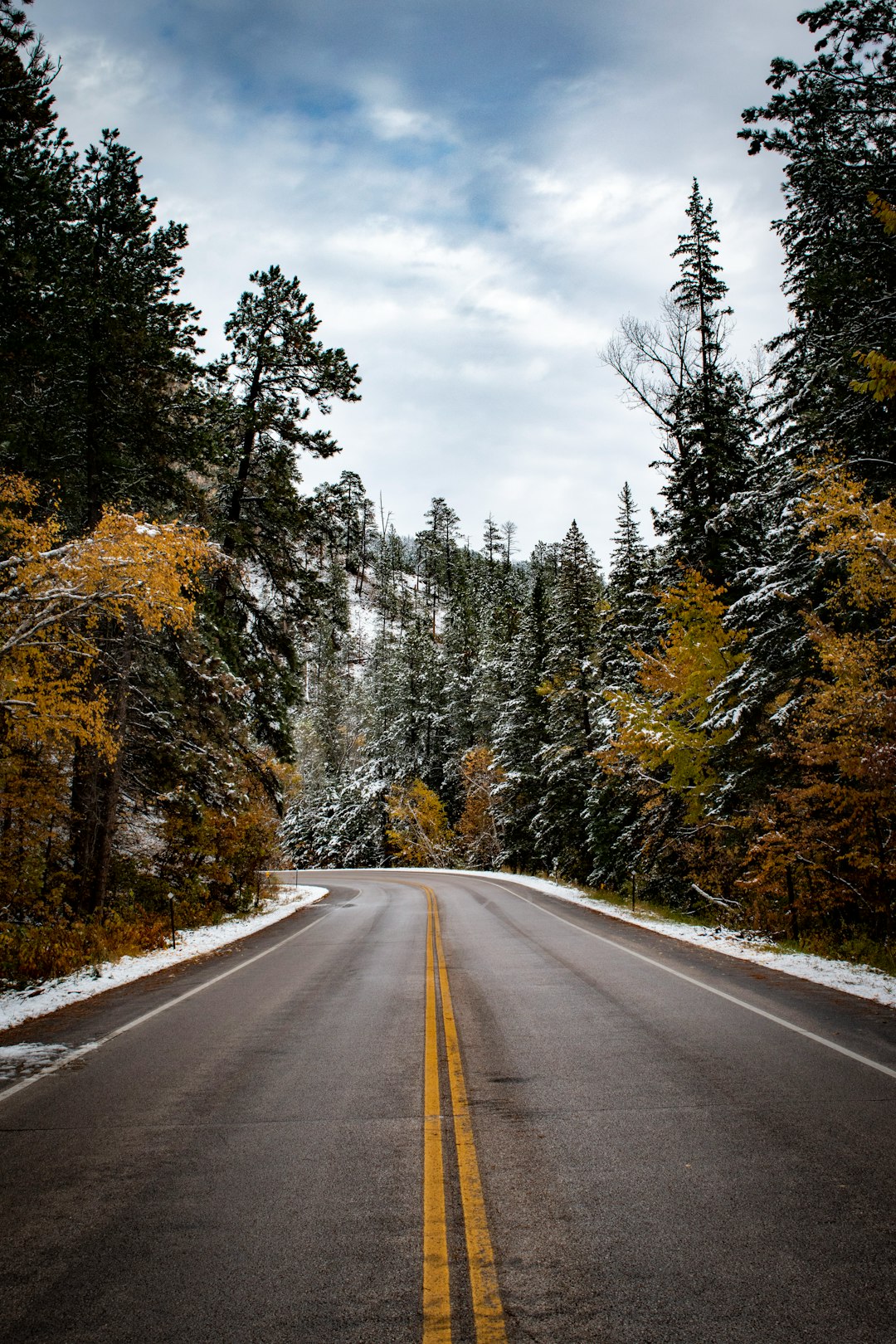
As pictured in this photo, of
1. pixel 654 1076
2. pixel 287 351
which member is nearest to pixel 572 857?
pixel 287 351

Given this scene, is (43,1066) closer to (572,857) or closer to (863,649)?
(863,649)

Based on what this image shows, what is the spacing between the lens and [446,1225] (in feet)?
11.8

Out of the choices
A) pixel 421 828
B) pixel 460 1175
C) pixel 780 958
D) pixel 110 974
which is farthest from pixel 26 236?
pixel 421 828

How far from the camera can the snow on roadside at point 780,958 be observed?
9078 millimetres

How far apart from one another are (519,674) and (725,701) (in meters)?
23.3

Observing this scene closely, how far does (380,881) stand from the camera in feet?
117

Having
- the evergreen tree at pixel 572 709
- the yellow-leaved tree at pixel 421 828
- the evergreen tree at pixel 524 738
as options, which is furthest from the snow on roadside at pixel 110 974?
the yellow-leaved tree at pixel 421 828

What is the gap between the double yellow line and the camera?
2881mm

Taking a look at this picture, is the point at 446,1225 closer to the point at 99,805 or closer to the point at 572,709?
the point at 99,805

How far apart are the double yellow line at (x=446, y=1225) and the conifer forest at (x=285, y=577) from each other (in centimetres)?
709

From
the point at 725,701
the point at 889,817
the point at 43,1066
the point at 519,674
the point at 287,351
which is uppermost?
the point at 287,351

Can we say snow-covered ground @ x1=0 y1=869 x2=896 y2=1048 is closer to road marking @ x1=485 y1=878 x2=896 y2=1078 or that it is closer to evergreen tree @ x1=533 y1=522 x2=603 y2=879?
road marking @ x1=485 y1=878 x2=896 y2=1078

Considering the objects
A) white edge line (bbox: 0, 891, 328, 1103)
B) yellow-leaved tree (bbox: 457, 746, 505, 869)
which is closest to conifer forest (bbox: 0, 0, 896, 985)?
white edge line (bbox: 0, 891, 328, 1103)

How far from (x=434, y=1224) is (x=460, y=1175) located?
1.85 ft
